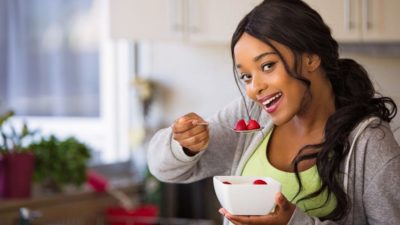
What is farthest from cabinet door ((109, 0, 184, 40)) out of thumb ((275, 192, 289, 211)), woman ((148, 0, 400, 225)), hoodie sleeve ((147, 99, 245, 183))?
thumb ((275, 192, 289, 211))

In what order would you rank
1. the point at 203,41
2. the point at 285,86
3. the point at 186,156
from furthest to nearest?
the point at 203,41
the point at 186,156
the point at 285,86

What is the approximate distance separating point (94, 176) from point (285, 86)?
1758mm

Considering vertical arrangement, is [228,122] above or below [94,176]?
above

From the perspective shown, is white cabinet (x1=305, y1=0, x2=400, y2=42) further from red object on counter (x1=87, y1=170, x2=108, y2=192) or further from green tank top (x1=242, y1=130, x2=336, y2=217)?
red object on counter (x1=87, y1=170, x2=108, y2=192)

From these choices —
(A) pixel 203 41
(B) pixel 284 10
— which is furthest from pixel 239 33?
(A) pixel 203 41

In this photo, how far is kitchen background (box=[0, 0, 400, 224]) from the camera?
258cm

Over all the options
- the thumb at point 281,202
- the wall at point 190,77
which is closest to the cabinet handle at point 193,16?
the wall at point 190,77

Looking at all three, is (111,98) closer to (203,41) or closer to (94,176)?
(94,176)

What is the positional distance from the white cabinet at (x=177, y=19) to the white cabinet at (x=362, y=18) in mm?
283

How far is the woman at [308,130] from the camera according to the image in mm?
1298

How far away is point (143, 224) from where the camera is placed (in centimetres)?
288

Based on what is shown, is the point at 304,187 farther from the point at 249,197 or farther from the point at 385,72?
the point at 385,72

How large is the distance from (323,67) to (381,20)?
955mm

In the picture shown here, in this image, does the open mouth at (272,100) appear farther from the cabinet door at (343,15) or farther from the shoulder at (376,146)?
the cabinet door at (343,15)
